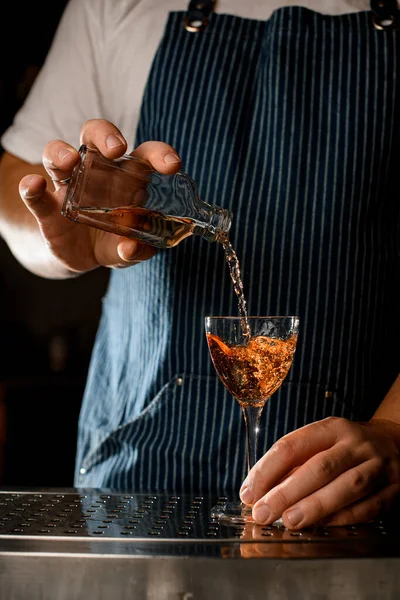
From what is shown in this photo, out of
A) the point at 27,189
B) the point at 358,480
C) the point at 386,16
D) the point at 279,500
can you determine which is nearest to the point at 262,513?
the point at 279,500

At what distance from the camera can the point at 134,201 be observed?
1168mm

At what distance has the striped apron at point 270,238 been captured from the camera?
150cm

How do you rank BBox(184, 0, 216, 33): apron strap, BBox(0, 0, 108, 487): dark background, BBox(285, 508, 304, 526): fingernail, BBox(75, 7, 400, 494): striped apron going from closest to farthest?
BBox(285, 508, 304, 526): fingernail
BBox(75, 7, 400, 494): striped apron
BBox(184, 0, 216, 33): apron strap
BBox(0, 0, 108, 487): dark background

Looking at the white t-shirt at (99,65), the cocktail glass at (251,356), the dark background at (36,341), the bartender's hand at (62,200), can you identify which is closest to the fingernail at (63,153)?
the bartender's hand at (62,200)

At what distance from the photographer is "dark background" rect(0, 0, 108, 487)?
389 centimetres

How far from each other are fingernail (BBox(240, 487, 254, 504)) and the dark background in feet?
9.69

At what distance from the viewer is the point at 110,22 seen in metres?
1.69

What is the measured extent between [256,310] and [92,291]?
3069 mm

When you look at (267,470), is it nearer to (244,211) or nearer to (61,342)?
(244,211)

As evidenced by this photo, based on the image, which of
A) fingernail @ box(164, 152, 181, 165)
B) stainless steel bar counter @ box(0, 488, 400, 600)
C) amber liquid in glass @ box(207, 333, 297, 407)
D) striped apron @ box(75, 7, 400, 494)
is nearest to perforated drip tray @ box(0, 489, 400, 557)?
stainless steel bar counter @ box(0, 488, 400, 600)

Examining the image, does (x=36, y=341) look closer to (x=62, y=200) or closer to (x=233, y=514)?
(x=62, y=200)

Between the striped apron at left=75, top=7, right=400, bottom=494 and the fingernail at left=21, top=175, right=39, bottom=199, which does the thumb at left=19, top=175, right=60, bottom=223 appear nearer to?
the fingernail at left=21, top=175, right=39, bottom=199

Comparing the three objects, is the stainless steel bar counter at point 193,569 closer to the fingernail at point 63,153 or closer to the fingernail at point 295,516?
the fingernail at point 295,516

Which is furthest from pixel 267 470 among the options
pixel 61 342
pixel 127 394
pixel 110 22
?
pixel 61 342
